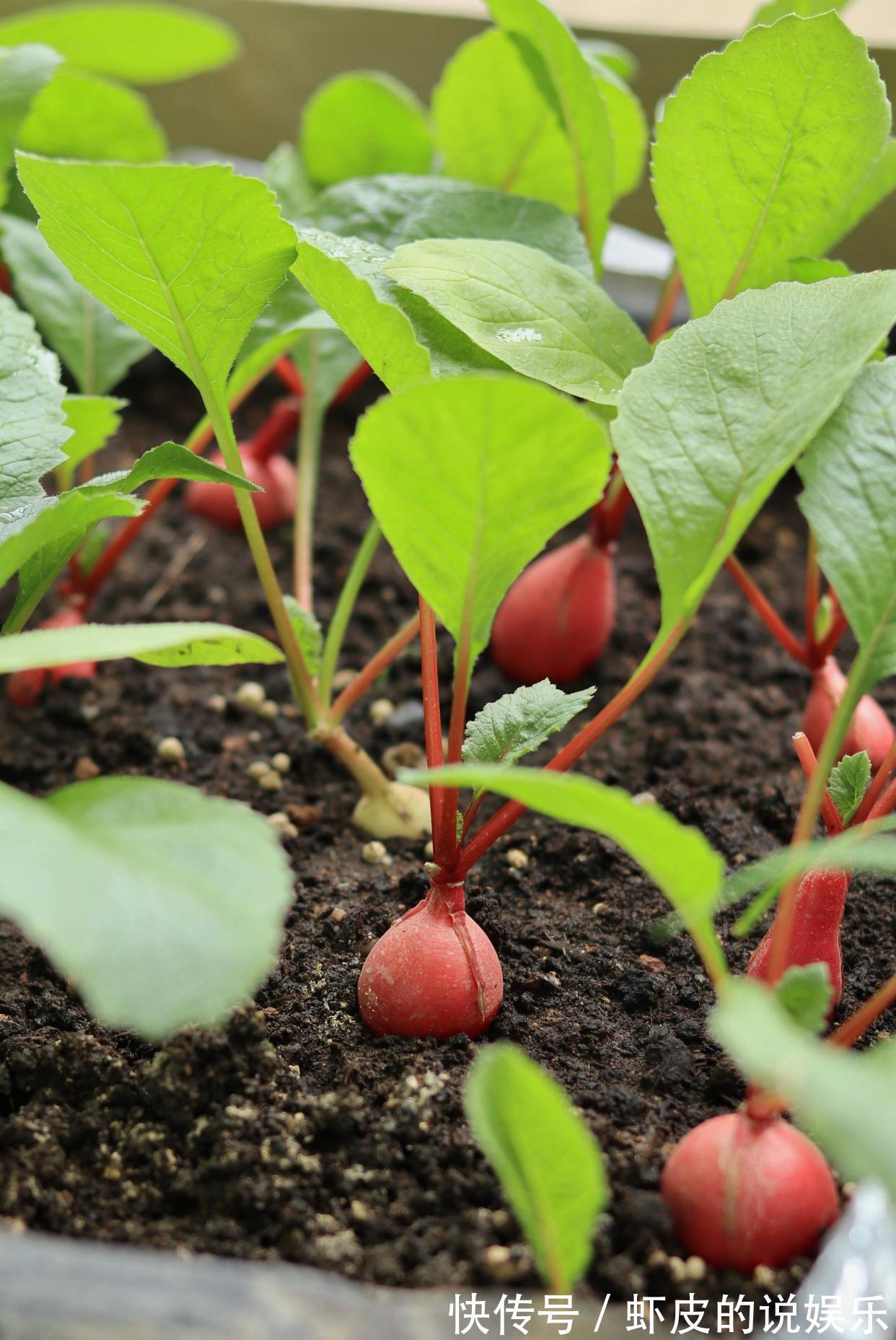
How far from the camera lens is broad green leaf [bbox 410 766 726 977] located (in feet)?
1.27

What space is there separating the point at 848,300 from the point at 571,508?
193 mm

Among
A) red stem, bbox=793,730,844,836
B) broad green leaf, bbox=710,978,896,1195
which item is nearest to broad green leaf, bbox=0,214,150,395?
red stem, bbox=793,730,844,836

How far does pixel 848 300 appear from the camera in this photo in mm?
562

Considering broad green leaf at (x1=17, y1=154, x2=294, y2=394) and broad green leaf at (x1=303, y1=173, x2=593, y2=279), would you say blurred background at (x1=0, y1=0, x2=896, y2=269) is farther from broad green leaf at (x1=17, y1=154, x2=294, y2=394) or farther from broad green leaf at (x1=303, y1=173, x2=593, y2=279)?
broad green leaf at (x1=17, y1=154, x2=294, y2=394)

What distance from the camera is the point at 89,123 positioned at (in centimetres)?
102

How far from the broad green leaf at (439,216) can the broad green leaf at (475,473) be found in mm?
316

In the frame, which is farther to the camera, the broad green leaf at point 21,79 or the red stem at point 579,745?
the broad green leaf at point 21,79

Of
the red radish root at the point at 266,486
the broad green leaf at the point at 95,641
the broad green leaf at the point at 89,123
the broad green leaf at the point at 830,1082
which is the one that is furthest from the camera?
the red radish root at the point at 266,486

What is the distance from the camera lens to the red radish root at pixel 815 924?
22.5 inches

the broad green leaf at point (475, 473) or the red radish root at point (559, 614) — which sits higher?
the broad green leaf at point (475, 473)

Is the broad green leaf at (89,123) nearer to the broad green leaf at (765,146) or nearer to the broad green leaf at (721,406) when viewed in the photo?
the broad green leaf at (765,146)

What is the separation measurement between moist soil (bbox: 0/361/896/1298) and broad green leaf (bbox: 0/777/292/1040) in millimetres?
159

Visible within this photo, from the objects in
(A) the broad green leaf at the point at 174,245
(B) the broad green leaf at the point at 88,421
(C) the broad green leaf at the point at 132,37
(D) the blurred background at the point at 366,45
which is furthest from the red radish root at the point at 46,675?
(D) the blurred background at the point at 366,45

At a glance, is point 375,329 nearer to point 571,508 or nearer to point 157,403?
point 571,508
